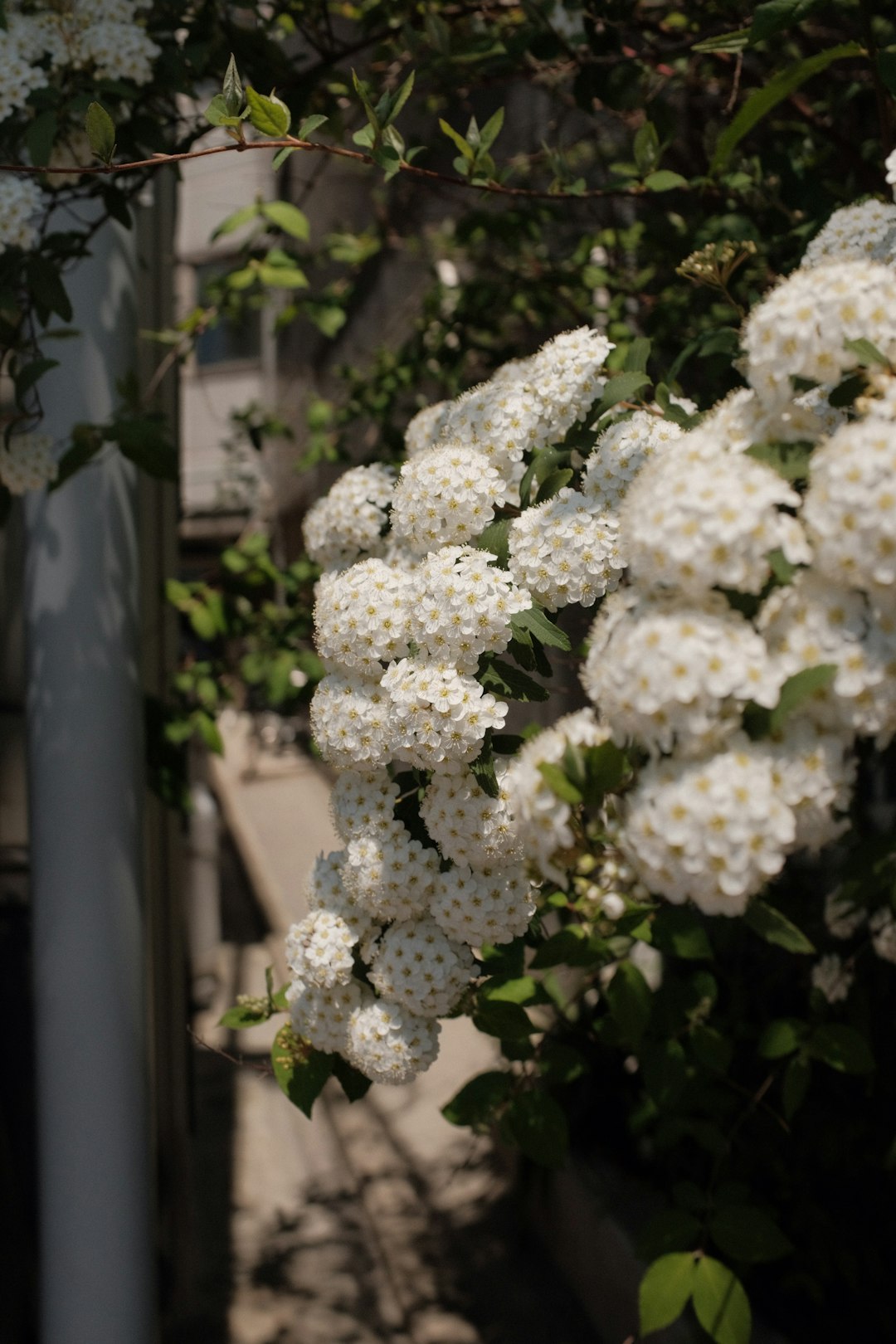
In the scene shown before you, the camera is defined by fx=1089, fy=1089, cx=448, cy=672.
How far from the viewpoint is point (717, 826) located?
0.86m

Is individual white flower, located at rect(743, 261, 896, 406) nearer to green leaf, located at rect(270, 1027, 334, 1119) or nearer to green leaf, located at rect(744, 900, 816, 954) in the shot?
green leaf, located at rect(744, 900, 816, 954)

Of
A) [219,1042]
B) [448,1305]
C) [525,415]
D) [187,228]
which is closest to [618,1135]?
[448,1305]

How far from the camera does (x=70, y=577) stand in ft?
7.97

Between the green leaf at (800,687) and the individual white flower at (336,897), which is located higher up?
the green leaf at (800,687)

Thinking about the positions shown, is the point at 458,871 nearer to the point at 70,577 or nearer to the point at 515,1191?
the point at 70,577

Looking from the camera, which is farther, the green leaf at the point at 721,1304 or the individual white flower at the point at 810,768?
the green leaf at the point at 721,1304

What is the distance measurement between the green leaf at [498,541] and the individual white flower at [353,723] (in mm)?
223

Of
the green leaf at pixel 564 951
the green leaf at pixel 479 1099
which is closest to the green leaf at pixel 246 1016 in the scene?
the green leaf at pixel 479 1099

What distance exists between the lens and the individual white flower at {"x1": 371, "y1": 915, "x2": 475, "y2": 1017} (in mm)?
1402

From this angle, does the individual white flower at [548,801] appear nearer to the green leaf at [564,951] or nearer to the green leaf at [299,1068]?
the green leaf at [564,951]

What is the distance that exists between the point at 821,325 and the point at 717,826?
0.47 metres

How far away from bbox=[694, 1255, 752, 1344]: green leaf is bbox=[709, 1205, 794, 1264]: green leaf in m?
0.09

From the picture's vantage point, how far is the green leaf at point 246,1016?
1.72m

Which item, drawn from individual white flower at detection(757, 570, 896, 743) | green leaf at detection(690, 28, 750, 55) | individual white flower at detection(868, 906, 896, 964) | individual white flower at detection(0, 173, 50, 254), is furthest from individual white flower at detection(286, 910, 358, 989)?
green leaf at detection(690, 28, 750, 55)
